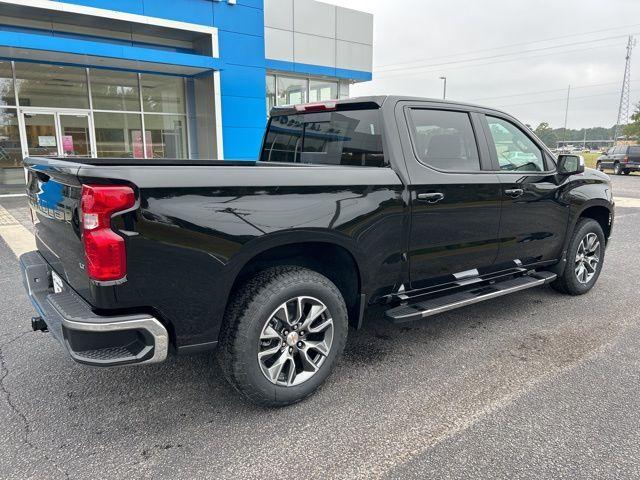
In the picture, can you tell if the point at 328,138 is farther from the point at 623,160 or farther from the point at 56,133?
the point at 623,160

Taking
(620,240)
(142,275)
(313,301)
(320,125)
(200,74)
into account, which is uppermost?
(200,74)

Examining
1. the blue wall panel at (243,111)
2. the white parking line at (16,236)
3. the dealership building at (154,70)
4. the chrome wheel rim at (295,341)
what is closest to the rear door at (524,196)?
the chrome wheel rim at (295,341)

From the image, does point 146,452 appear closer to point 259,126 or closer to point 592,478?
point 592,478

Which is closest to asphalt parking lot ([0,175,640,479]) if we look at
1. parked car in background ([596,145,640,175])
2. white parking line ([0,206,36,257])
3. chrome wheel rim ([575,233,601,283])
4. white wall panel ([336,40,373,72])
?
chrome wheel rim ([575,233,601,283])

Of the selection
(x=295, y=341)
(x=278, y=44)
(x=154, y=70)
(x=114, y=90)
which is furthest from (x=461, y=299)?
(x=278, y=44)

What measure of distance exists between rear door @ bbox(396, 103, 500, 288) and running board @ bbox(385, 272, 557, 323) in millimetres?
166

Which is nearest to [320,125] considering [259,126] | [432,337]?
[432,337]

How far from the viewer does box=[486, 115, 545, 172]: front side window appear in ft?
13.4

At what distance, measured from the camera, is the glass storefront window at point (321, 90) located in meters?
19.1

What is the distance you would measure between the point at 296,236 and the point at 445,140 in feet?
5.38

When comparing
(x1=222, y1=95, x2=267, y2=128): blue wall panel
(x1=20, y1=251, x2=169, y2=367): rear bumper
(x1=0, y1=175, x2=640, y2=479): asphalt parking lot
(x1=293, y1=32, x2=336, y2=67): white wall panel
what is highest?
(x1=293, y1=32, x2=336, y2=67): white wall panel

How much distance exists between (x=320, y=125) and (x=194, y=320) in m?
2.03

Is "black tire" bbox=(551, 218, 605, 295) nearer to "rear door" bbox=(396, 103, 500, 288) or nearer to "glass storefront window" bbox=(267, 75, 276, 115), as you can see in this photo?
"rear door" bbox=(396, 103, 500, 288)

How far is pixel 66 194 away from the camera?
252 cm
